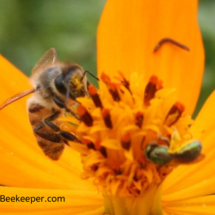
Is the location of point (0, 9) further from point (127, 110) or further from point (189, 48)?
point (127, 110)

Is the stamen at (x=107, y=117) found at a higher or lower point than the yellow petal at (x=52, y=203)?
higher

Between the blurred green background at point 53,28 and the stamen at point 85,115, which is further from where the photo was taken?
the blurred green background at point 53,28

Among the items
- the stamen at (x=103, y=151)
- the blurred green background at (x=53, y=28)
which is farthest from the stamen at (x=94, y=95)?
the blurred green background at (x=53, y=28)

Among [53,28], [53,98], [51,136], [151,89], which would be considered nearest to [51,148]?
[51,136]

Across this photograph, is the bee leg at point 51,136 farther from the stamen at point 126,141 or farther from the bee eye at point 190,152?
the bee eye at point 190,152

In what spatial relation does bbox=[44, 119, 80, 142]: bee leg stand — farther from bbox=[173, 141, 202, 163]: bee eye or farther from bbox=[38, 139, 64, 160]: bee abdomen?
bbox=[173, 141, 202, 163]: bee eye

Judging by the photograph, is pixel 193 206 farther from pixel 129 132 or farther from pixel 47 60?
pixel 47 60

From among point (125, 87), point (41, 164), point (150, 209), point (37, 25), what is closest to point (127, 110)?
point (125, 87)

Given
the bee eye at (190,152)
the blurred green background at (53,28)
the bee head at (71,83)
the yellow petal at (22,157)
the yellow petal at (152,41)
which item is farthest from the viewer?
the blurred green background at (53,28)
